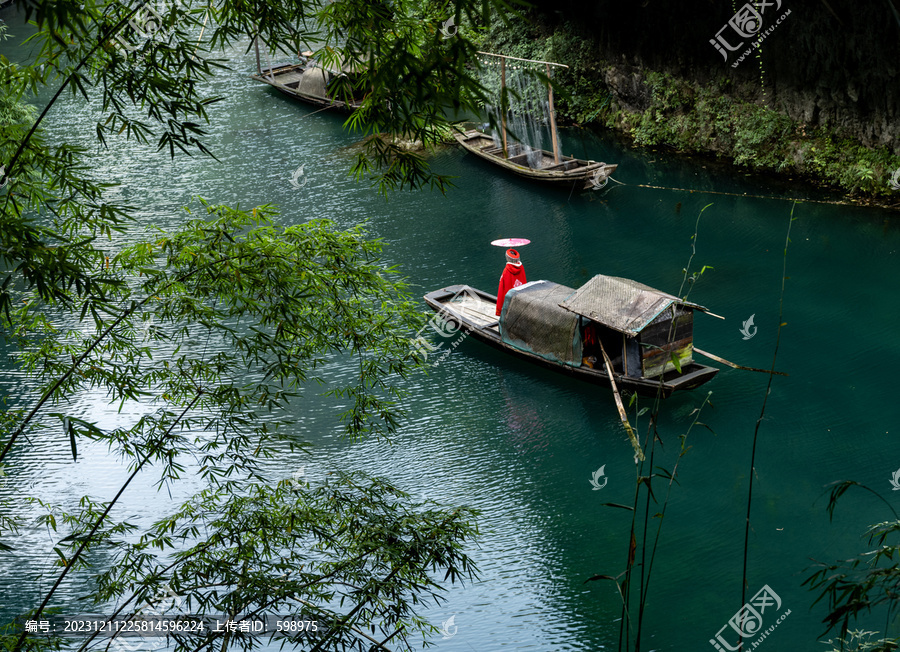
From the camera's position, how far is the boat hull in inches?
357

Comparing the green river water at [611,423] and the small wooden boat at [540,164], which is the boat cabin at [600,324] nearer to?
the green river water at [611,423]

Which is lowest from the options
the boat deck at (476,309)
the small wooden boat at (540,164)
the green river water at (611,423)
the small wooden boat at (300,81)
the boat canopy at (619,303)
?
the green river water at (611,423)

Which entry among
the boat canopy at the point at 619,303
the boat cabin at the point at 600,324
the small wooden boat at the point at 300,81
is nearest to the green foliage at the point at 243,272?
the boat canopy at the point at 619,303

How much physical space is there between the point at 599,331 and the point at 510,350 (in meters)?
1.22

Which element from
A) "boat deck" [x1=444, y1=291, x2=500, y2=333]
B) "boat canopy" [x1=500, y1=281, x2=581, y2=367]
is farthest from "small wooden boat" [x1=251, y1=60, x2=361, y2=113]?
"boat canopy" [x1=500, y1=281, x2=581, y2=367]

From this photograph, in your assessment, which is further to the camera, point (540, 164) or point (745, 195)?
point (540, 164)

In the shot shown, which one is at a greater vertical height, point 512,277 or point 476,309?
point 512,277

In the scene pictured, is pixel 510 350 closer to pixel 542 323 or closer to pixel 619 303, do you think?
pixel 542 323

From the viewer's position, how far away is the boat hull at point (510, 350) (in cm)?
907

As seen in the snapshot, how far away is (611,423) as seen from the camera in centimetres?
933

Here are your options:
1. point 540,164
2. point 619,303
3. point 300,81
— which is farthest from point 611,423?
point 300,81

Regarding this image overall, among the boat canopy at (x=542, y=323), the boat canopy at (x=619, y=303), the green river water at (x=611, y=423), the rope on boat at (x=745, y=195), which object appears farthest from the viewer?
the rope on boat at (x=745, y=195)

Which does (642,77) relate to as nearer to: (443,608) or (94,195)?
(443,608)

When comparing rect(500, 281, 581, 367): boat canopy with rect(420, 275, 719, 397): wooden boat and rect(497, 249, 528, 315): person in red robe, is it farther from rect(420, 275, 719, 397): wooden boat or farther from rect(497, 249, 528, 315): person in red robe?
rect(497, 249, 528, 315): person in red robe
